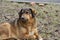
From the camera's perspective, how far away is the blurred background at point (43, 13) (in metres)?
8.84

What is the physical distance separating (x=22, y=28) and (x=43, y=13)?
2519 mm

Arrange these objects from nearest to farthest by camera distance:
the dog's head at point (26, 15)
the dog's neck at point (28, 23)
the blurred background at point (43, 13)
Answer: the dog's head at point (26, 15)
the dog's neck at point (28, 23)
the blurred background at point (43, 13)

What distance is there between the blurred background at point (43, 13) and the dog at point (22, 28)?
0.59m

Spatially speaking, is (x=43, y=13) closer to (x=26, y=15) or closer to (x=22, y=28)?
(x=22, y=28)

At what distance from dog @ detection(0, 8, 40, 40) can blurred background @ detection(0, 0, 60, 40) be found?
59 cm

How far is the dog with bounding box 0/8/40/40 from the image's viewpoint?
781cm

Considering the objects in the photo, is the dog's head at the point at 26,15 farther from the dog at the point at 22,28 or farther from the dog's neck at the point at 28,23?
the dog's neck at the point at 28,23

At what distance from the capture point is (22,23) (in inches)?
316

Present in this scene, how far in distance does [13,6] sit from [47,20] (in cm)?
207

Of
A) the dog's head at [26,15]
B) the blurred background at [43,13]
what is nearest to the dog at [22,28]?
the dog's head at [26,15]

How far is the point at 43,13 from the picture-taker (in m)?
10.4

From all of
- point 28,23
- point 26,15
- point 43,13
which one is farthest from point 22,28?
point 43,13

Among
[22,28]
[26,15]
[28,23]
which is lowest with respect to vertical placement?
[22,28]

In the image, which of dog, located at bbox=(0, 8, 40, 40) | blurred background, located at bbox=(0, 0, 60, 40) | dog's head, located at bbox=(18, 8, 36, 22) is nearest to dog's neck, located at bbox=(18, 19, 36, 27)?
dog, located at bbox=(0, 8, 40, 40)
